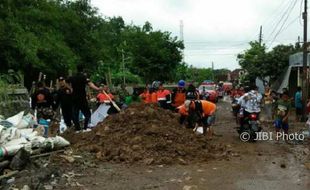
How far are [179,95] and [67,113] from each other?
11.9 feet

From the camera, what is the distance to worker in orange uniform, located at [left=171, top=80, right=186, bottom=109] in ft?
51.5

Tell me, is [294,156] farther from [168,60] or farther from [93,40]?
[168,60]

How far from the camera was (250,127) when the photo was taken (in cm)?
1362

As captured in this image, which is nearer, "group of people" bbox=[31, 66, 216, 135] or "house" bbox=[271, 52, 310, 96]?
"group of people" bbox=[31, 66, 216, 135]

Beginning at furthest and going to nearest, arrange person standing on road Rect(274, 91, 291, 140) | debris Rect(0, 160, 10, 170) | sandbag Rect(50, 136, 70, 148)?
person standing on road Rect(274, 91, 291, 140), sandbag Rect(50, 136, 70, 148), debris Rect(0, 160, 10, 170)

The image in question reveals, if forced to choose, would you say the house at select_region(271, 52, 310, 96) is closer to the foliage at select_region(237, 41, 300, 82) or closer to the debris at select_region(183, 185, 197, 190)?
the foliage at select_region(237, 41, 300, 82)

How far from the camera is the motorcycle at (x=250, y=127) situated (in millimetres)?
13461

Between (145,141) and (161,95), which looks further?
(161,95)

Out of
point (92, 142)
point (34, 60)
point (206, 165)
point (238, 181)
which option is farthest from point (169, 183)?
point (34, 60)

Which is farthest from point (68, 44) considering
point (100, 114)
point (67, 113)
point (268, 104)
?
point (67, 113)

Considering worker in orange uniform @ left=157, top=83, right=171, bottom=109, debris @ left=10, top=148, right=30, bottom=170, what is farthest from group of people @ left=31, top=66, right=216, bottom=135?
debris @ left=10, top=148, right=30, bottom=170

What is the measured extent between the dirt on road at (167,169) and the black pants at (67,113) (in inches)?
81.3

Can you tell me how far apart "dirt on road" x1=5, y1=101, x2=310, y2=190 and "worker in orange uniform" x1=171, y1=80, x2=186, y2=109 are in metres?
3.88

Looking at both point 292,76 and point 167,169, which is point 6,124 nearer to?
point 167,169
